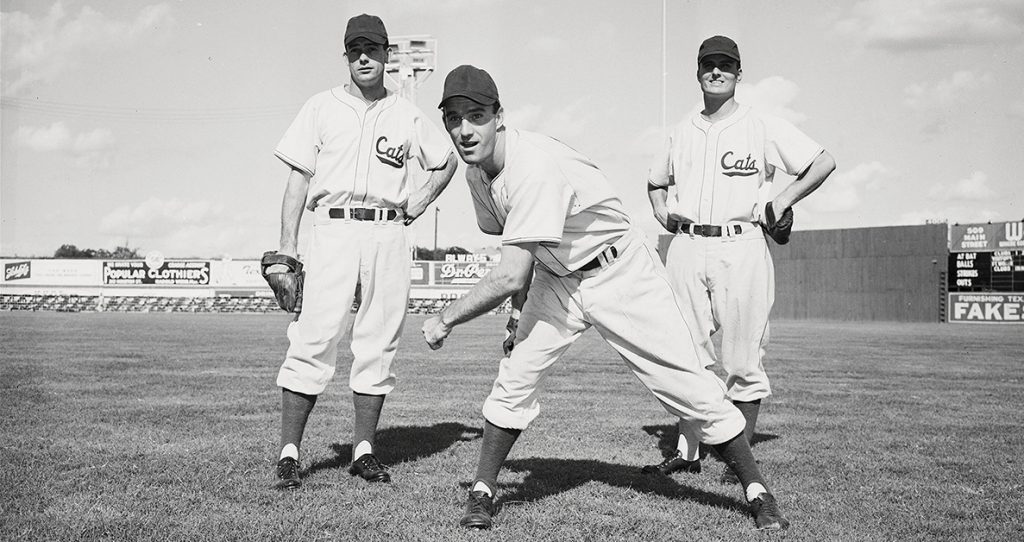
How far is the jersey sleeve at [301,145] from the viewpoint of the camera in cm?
464

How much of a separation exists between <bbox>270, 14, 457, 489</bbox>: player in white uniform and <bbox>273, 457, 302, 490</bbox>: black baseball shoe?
0.5 inches

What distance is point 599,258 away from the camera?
3742 mm

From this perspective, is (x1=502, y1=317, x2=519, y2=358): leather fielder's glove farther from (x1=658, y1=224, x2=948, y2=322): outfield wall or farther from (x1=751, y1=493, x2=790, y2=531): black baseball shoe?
(x1=658, y1=224, x2=948, y2=322): outfield wall

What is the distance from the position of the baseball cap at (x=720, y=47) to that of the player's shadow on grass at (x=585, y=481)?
2.40 m

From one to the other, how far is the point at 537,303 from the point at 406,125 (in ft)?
5.07

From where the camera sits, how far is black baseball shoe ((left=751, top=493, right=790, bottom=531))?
3648mm

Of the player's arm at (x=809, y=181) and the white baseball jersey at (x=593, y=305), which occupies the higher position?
the player's arm at (x=809, y=181)

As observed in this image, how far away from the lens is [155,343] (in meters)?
17.2

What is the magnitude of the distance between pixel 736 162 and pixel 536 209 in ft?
6.40

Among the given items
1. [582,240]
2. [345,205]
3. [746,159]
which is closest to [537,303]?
[582,240]

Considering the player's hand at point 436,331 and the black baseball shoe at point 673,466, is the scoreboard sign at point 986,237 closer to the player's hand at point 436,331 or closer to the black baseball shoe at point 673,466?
the black baseball shoe at point 673,466

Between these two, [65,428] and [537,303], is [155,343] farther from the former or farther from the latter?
[537,303]

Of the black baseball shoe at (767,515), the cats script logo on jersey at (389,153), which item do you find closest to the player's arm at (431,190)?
the cats script logo on jersey at (389,153)

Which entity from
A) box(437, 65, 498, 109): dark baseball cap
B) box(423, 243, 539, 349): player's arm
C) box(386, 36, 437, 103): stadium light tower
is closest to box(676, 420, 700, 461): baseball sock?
box(423, 243, 539, 349): player's arm
